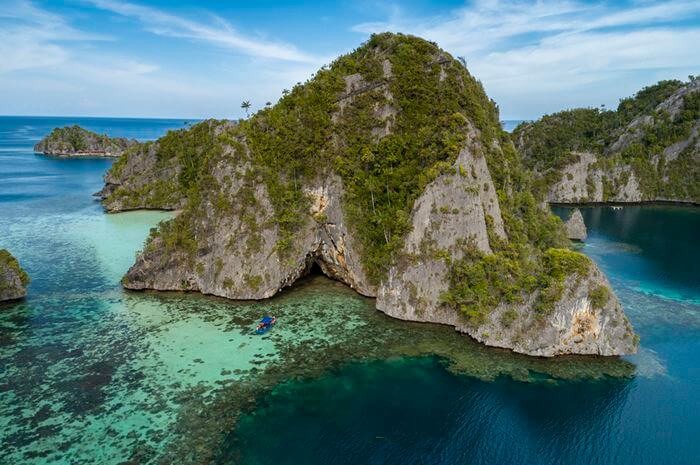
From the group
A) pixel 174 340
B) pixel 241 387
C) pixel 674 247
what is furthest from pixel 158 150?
pixel 674 247

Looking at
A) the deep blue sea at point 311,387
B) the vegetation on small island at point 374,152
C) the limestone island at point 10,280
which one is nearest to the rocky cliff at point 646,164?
the vegetation on small island at point 374,152

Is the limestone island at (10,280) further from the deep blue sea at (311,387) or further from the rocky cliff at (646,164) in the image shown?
the rocky cliff at (646,164)

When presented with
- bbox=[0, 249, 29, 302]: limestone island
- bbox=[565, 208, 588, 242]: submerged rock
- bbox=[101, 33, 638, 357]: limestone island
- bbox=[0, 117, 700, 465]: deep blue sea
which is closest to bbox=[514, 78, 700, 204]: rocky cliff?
bbox=[565, 208, 588, 242]: submerged rock

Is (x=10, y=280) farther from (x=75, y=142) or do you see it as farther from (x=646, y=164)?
(x=75, y=142)

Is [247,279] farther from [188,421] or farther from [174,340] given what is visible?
[188,421]

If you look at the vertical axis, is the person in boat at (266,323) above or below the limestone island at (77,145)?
below
